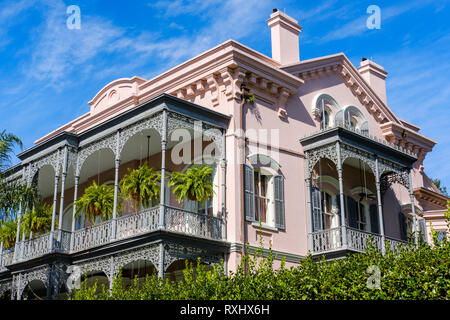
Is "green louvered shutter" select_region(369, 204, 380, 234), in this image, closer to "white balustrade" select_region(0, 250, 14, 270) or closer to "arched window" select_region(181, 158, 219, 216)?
"arched window" select_region(181, 158, 219, 216)

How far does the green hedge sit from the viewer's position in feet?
28.2

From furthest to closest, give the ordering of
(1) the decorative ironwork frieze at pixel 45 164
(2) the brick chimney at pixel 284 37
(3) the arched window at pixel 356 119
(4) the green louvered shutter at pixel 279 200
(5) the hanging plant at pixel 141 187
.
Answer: (3) the arched window at pixel 356 119
(2) the brick chimney at pixel 284 37
(1) the decorative ironwork frieze at pixel 45 164
(4) the green louvered shutter at pixel 279 200
(5) the hanging plant at pixel 141 187

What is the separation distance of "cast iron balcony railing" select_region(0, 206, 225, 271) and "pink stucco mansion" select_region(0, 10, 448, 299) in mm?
37

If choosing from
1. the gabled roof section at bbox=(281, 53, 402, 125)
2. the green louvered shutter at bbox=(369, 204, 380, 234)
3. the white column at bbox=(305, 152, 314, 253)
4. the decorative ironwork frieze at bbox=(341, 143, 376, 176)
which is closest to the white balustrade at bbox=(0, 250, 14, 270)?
the white column at bbox=(305, 152, 314, 253)

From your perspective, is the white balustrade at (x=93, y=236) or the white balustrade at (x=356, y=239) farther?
the white balustrade at (x=356, y=239)

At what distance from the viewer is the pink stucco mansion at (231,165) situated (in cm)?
1605

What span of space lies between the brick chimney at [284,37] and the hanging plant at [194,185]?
524 cm

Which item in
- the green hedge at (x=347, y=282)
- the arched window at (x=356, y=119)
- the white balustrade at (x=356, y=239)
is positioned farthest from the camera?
the arched window at (x=356, y=119)

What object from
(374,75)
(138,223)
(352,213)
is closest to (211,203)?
(138,223)

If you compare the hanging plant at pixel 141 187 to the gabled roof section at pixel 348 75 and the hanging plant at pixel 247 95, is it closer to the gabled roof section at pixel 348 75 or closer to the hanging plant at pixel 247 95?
the hanging plant at pixel 247 95

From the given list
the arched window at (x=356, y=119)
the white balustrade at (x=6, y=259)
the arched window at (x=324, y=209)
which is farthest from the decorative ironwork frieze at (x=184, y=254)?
the arched window at (x=356, y=119)

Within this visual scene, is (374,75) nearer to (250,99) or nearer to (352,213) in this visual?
(352,213)

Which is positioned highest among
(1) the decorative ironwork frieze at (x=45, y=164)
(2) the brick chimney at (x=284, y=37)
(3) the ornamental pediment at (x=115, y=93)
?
(2) the brick chimney at (x=284, y=37)

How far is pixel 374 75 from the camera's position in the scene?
24.2 metres
